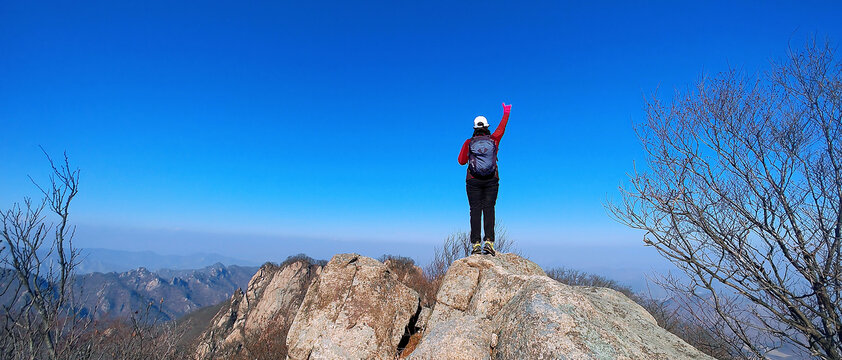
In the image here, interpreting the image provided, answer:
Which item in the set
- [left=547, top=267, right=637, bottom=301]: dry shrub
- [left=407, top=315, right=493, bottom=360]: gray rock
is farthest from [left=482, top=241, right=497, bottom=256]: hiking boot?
[left=547, top=267, right=637, bottom=301]: dry shrub

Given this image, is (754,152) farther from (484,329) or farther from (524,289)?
(484,329)

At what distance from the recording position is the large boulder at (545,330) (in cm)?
331

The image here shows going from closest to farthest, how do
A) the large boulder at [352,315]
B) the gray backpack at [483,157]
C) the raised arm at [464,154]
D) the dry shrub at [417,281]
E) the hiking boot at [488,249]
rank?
the large boulder at [352,315], the gray backpack at [483,157], the hiking boot at [488,249], the raised arm at [464,154], the dry shrub at [417,281]

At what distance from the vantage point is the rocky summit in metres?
3.45

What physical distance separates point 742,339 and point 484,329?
560 centimetres

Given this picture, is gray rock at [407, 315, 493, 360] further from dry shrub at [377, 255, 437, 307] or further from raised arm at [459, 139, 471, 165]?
raised arm at [459, 139, 471, 165]

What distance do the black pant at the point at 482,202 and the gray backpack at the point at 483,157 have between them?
0.27 metres

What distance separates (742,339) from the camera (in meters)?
6.32

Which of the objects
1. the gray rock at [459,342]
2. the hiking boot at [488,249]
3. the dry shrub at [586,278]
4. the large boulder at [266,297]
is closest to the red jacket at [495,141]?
the hiking boot at [488,249]

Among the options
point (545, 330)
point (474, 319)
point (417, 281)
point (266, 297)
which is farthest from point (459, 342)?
point (266, 297)

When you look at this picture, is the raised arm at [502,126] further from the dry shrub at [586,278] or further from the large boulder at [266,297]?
the large boulder at [266,297]

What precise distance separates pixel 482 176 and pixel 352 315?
146 inches

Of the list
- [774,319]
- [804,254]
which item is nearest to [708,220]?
[804,254]

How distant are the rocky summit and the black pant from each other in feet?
2.37
